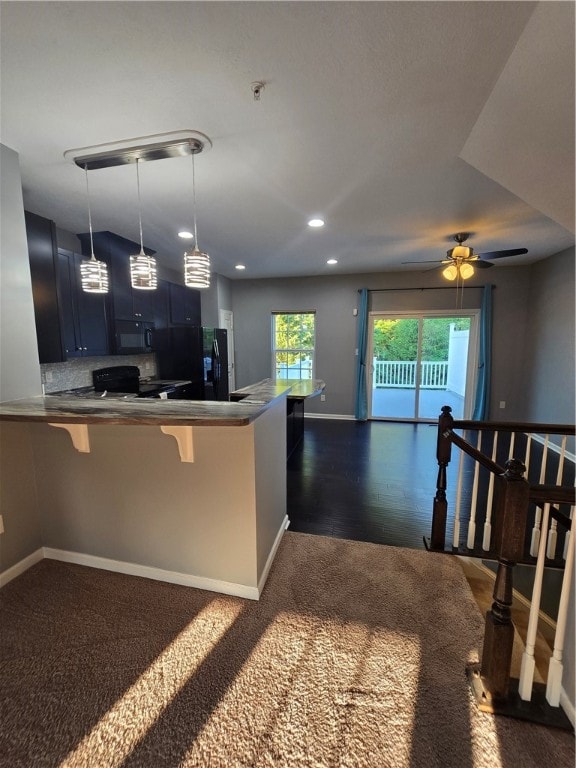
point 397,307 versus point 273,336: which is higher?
point 397,307

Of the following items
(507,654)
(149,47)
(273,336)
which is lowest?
(507,654)

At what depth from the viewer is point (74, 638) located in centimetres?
165

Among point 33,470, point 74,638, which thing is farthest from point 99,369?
point 74,638

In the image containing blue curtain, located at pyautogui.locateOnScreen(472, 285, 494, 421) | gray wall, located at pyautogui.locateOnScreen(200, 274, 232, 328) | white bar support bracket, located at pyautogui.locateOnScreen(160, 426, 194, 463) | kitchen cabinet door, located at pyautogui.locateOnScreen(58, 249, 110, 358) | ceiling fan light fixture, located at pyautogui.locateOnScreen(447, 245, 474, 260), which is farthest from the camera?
gray wall, located at pyautogui.locateOnScreen(200, 274, 232, 328)

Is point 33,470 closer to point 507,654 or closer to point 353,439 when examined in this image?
point 507,654

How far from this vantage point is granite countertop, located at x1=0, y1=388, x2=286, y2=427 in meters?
1.47

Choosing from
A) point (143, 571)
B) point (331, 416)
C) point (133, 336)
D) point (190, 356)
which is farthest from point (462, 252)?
point (143, 571)

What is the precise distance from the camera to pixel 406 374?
6062mm

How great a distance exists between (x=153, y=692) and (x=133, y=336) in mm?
3523

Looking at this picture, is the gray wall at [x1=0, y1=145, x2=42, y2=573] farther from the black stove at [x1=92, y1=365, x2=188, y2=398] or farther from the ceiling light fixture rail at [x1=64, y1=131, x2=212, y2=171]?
the black stove at [x1=92, y1=365, x2=188, y2=398]

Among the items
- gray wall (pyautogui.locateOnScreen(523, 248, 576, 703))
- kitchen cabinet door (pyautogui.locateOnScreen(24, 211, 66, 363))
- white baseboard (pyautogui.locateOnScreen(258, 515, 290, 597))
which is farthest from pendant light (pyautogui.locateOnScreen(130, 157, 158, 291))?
gray wall (pyautogui.locateOnScreen(523, 248, 576, 703))

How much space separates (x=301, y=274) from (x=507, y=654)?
18.3ft

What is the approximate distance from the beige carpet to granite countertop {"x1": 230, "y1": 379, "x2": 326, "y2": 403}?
3.86 feet

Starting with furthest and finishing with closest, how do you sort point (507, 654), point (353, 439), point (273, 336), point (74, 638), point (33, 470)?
point (273, 336), point (353, 439), point (33, 470), point (74, 638), point (507, 654)
